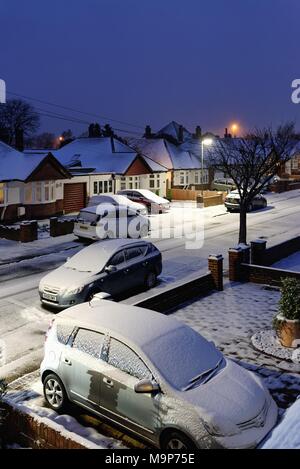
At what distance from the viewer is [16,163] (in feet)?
99.7

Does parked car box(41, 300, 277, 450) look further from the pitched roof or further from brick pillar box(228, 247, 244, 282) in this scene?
the pitched roof

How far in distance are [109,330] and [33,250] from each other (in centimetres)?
1480

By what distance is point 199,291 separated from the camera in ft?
47.0

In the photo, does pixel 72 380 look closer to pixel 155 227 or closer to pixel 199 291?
pixel 199 291

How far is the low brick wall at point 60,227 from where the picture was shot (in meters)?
24.6

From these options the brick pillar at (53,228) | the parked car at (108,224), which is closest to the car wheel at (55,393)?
the parked car at (108,224)

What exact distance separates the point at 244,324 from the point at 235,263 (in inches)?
163

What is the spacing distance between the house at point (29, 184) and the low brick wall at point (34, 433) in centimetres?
2280

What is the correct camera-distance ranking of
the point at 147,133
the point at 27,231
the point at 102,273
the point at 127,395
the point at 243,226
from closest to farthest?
the point at 127,395 → the point at 102,273 → the point at 243,226 → the point at 27,231 → the point at 147,133

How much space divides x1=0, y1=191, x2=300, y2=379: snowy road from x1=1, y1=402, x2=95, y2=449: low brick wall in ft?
7.18

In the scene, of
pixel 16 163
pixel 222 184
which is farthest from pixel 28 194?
pixel 222 184

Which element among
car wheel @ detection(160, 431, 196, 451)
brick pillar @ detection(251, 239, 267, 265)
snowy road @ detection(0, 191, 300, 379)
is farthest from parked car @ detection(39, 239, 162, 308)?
car wheel @ detection(160, 431, 196, 451)

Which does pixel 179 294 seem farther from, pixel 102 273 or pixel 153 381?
pixel 153 381
